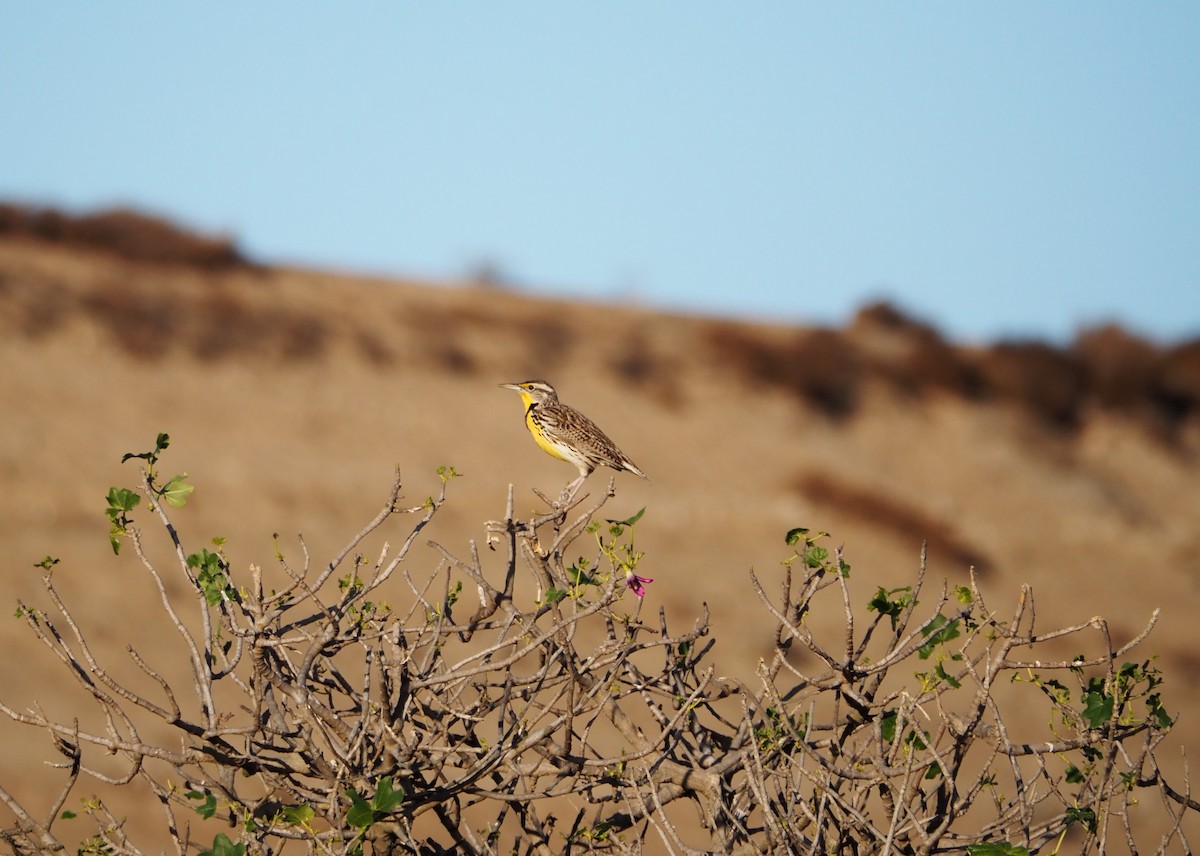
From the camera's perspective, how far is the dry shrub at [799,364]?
112 ft

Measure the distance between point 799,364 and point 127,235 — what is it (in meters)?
15.8

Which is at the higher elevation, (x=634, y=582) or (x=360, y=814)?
(x=634, y=582)

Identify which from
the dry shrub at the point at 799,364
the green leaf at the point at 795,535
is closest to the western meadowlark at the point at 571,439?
the green leaf at the point at 795,535

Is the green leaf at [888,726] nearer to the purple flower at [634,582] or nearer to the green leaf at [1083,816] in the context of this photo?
the green leaf at [1083,816]

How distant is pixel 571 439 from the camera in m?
8.38

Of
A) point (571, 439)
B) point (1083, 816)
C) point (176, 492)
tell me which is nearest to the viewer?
point (1083, 816)

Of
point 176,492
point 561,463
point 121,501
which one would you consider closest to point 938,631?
point 176,492

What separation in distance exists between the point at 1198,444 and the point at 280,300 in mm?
25200

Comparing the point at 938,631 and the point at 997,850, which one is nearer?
the point at 997,850

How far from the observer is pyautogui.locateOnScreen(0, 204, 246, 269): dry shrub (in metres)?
31.3

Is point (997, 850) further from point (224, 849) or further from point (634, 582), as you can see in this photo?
point (224, 849)

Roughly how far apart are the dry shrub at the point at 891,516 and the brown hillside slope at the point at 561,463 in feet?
0.29

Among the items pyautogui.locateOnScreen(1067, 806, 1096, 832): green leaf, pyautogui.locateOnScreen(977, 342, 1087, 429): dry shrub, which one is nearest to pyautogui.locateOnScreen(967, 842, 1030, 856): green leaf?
pyautogui.locateOnScreen(1067, 806, 1096, 832): green leaf

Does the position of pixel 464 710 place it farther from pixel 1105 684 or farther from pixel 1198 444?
pixel 1198 444
